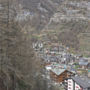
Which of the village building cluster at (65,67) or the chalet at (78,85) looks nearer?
the chalet at (78,85)

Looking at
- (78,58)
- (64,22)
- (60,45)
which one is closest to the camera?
(78,58)

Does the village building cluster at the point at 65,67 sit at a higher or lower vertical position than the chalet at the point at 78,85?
lower

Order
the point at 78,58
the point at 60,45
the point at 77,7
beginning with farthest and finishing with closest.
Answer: the point at 77,7 → the point at 60,45 → the point at 78,58

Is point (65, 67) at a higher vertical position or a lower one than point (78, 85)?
lower

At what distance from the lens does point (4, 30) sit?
1534mm

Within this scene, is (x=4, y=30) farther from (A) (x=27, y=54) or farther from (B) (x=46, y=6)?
(B) (x=46, y=6)

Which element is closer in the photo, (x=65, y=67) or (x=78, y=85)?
(x=78, y=85)

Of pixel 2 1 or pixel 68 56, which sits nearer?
pixel 2 1

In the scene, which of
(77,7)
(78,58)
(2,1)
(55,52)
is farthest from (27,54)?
(77,7)

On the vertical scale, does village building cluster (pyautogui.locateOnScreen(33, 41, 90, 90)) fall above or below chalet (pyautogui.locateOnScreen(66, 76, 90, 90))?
below

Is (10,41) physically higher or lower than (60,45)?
higher

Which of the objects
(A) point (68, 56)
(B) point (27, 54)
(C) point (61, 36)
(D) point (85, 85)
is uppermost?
(B) point (27, 54)

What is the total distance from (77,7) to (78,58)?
16.5 feet

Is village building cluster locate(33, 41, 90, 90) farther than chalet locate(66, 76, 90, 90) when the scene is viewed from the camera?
Yes
